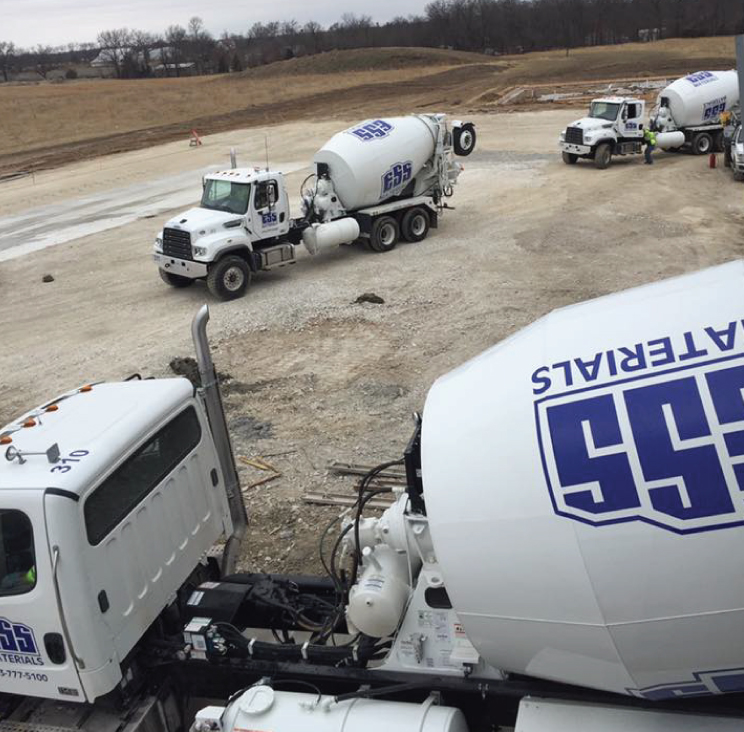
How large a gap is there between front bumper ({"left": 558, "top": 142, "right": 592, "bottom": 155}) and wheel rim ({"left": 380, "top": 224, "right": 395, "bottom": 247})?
36.5 feet

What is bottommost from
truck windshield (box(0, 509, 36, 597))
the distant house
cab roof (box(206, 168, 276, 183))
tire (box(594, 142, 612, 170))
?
tire (box(594, 142, 612, 170))

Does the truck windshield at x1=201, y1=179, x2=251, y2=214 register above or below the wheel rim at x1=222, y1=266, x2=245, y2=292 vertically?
above

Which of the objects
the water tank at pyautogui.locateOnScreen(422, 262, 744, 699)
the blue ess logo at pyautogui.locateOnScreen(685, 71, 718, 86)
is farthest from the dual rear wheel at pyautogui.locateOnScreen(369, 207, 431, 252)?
the water tank at pyautogui.locateOnScreen(422, 262, 744, 699)

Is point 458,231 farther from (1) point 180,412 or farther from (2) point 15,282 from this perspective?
(1) point 180,412

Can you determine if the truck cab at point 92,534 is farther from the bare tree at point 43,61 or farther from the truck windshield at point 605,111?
the bare tree at point 43,61

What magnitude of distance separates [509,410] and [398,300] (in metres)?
12.4

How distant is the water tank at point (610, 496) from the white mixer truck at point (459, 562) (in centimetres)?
1

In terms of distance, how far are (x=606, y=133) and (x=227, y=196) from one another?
15.8 meters

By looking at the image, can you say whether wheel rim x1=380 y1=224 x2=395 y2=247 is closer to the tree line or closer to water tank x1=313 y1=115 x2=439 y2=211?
water tank x1=313 y1=115 x2=439 y2=211

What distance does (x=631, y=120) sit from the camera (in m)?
28.7

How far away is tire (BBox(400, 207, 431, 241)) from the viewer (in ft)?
67.8

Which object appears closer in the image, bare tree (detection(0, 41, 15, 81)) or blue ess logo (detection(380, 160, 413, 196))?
blue ess logo (detection(380, 160, 413, 196))

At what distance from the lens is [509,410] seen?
413 centimetres

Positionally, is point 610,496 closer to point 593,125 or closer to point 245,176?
point 245,176
